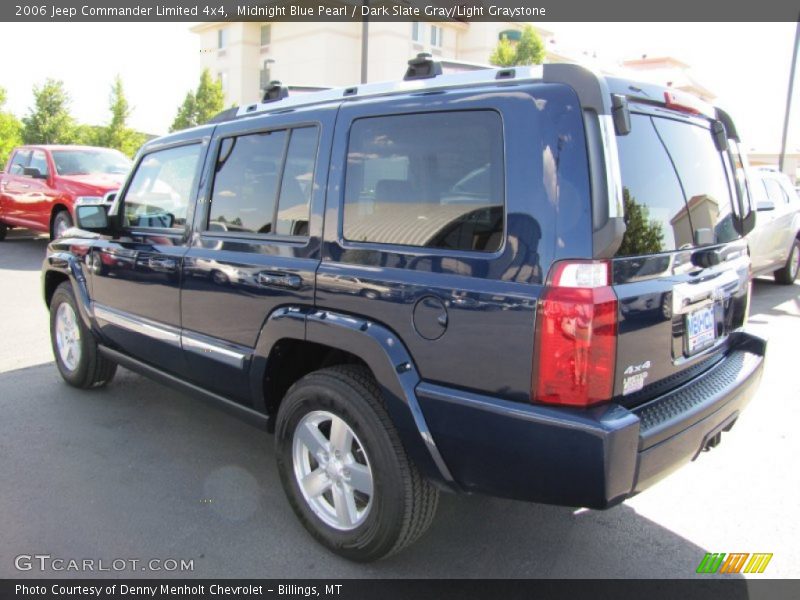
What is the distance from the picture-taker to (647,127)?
2445 mm

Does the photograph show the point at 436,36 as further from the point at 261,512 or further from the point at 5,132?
the point at 261,512

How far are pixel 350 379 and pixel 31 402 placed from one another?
3104 millimetres

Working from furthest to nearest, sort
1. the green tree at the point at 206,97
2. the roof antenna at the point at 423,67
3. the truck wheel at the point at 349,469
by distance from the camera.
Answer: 1. the green tree at the point at 206,97
2. the roof antenna at the point at 423,67
3. the truck wheel at the point at 349,469

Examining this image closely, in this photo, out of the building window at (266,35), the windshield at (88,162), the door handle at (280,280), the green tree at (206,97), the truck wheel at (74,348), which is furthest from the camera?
the building window at (266,35)

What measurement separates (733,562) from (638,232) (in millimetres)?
1578

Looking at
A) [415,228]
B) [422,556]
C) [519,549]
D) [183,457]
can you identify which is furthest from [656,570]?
[183,457]

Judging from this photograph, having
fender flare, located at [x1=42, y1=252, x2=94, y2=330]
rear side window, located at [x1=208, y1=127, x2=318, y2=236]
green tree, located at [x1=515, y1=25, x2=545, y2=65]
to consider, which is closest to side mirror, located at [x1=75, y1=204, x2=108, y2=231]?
fender flare, located at [x1=42, y1=252, x2=94, y2=330]

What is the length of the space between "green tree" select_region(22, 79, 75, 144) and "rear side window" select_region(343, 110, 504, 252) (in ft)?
85.6

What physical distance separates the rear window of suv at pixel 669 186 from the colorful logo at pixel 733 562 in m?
1.38

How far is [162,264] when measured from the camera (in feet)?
11.8

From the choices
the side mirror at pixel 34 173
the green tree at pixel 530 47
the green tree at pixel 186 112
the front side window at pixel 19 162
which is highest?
the green tree at pixel 530 47

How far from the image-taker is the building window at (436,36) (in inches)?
1672

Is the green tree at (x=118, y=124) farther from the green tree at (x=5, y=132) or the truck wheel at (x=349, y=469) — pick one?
the truck wheel at (x=349, y=469)

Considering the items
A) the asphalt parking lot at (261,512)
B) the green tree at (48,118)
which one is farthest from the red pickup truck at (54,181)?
the green tree at (48,118)
